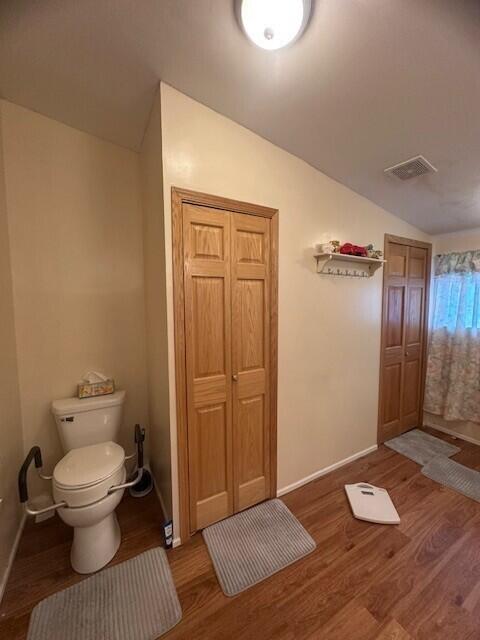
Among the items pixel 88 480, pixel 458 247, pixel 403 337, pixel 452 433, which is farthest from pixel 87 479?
pixel 458 247

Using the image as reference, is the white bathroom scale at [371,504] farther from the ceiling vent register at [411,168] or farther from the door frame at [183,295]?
the ceiling vent register at [411,168]

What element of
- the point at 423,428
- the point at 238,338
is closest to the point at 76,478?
the point at 238,338

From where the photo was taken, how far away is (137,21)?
1.07 metres

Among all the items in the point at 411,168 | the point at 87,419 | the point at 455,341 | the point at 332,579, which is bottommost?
the point at 332,579

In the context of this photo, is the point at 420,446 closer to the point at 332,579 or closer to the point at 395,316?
the point at 395,316

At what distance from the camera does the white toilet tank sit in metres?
1.67

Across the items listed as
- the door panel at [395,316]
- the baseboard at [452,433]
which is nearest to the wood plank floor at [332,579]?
the baseboard at [452,433]

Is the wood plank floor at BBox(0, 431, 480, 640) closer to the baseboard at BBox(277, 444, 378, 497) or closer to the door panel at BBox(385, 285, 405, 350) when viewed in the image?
the baseboard at BBox(277, 444, 378, 497)

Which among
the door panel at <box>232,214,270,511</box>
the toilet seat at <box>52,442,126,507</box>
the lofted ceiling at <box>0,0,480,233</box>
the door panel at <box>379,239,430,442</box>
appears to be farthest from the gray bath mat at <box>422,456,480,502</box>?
the toilet seat at <box>52,442,126,507</box>

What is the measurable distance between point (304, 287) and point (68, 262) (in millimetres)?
1674

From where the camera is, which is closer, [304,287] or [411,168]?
[411,168]

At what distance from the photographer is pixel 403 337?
267 cm

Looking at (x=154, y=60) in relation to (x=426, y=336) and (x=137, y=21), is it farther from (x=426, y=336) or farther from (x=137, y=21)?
(x=426, y=336)

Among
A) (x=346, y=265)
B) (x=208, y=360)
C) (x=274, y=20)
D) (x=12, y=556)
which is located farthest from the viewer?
(x=346, y=265)
